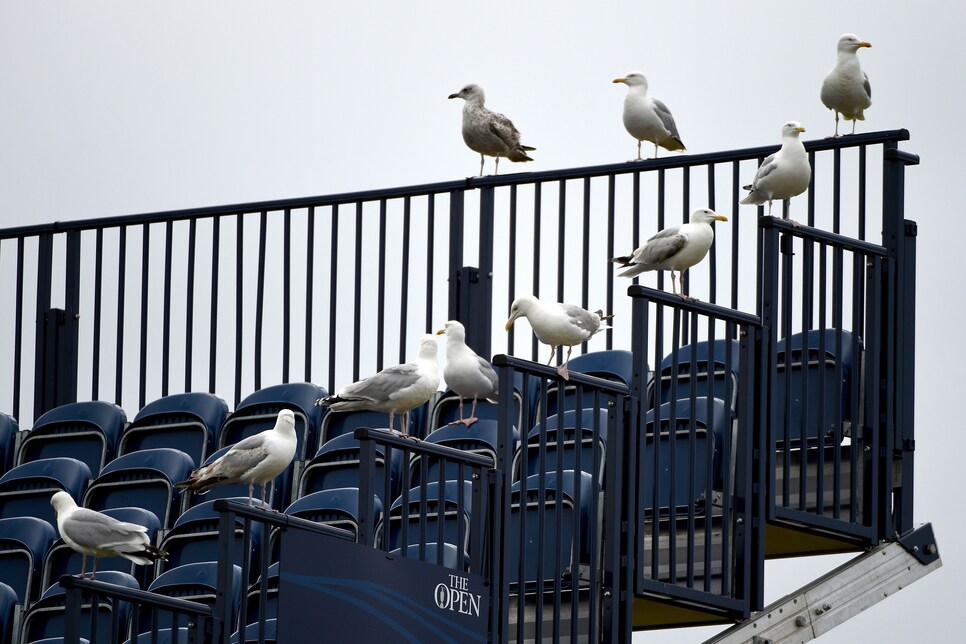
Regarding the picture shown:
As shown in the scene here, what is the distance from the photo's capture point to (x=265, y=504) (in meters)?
8.98

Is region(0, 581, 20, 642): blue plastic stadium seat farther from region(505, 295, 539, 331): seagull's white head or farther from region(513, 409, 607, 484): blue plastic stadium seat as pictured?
region(505, 295, 539, 331): seagull's white head

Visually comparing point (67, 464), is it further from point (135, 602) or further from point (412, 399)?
point (135, 602)

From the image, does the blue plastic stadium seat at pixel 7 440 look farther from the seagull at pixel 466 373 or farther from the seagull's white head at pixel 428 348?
the seagull's white head at pixel 428 348

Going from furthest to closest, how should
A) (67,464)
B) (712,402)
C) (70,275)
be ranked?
1. (70,275)
2. (67,464)
3. (712,402)

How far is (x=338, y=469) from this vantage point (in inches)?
358

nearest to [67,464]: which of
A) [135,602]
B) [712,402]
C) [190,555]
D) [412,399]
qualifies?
[190,555]

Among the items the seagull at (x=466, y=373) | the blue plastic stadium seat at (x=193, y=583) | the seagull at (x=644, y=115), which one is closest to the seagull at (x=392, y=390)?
the seagull at (x=466, y=373)

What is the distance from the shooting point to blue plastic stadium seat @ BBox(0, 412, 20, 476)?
1052 cm

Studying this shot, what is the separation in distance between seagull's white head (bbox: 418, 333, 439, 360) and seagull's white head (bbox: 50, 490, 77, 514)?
169cm

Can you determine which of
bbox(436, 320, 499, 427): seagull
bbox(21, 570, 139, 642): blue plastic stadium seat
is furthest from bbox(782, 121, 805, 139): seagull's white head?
bbox(21, 570, 139, 642): blue plastic stadium seat

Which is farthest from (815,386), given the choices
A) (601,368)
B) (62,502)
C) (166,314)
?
(166,314)

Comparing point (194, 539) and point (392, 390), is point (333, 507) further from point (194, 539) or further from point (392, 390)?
point (194, 539)

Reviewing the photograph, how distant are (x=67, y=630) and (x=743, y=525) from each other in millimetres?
2589

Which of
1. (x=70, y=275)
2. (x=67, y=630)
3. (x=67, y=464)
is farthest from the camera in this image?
(x=70, y=275)
